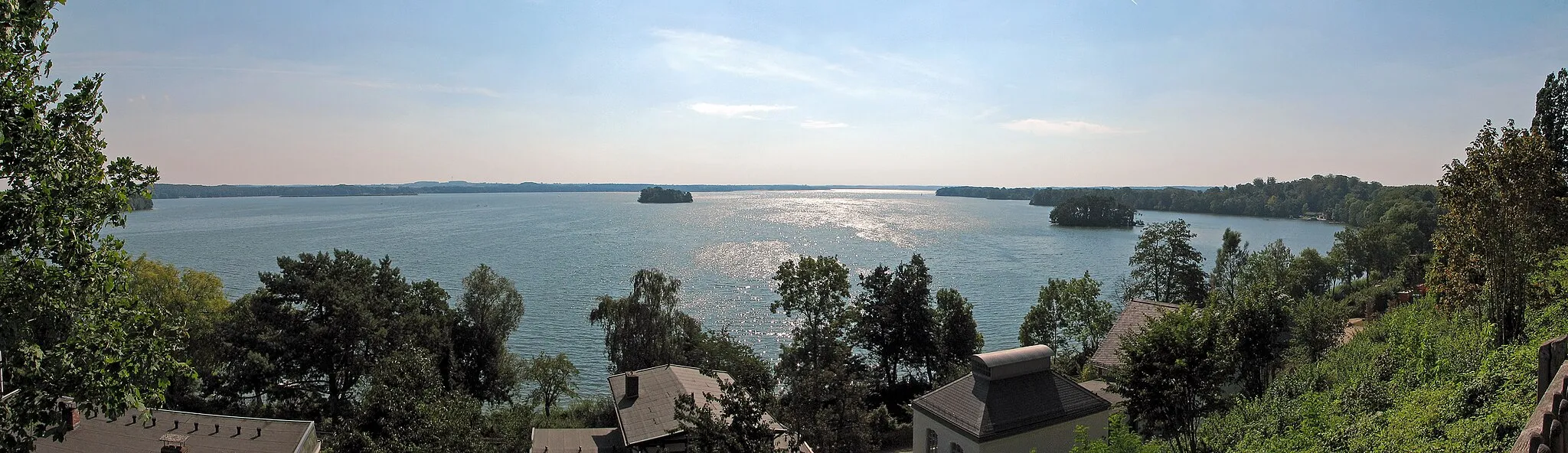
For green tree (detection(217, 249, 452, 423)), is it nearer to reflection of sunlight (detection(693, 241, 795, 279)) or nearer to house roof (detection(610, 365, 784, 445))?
house roof (detection(610, 365, 784, 445))

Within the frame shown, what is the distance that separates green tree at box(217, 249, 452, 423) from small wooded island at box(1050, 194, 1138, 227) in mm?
109687

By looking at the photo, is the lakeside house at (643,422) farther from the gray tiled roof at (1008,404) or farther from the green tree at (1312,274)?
the green tree at (1312,274)

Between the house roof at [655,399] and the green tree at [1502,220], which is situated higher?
the green tree at [1502,220]

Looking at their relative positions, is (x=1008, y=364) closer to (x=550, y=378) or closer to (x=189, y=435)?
(x=189, y=435)

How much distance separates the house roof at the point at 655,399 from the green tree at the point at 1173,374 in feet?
28.0

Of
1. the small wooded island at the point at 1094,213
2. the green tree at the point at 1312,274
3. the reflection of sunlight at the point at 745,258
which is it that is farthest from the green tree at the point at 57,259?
the small wooded island at the point at 1094,213

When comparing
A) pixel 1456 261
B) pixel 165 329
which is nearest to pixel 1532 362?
pixel 1456 261

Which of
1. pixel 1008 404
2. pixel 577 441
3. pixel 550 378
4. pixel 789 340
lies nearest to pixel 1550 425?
pixel 1008 404

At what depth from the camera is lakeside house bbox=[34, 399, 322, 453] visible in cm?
1706

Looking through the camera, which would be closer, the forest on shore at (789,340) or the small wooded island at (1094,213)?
the forest on shore at (789,340)

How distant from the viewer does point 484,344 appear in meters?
34.8

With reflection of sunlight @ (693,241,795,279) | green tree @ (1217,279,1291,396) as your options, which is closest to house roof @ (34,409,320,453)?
green tree @ (1217,279,1291,396)

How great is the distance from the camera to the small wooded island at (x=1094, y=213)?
118 m

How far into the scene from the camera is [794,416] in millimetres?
16172
